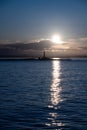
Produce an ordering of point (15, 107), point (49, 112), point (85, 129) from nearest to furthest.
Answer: point (85, 129) → point (49, 112) → point (15, 107)

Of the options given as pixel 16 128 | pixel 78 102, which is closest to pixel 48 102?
pixel 78 102

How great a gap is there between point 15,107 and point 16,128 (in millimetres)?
7260

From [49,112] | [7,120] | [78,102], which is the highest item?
[78,102]

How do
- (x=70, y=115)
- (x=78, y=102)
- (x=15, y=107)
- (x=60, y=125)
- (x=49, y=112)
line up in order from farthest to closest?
1. (x=78, y=102)
2. (x=15, y=107)
3. (x=49, y=112)
4. (x=70, y=115)
5. (x=60, y=125)

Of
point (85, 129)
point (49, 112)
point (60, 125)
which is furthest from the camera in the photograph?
point (49, 112)

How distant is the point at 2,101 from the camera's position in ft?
98.9

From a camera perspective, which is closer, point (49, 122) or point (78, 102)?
point (49, 122)

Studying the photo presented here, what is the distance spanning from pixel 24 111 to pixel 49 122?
4086mm

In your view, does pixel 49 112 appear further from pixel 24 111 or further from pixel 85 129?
pixel 85 129

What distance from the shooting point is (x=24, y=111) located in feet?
82.2

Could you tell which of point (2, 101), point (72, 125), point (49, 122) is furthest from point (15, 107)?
point (72, 125)

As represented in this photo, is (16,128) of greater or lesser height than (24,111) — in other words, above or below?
below

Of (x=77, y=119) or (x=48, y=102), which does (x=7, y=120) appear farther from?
(x=48, y=102)

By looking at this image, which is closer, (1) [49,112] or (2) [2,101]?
(1) [49,112]
